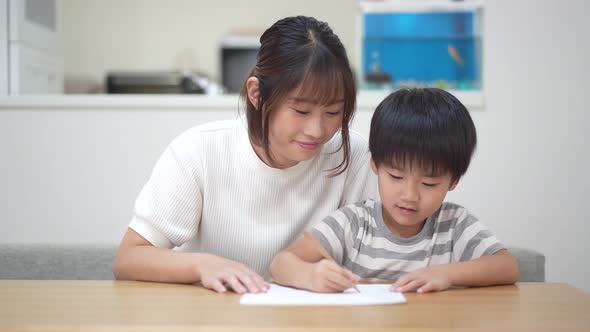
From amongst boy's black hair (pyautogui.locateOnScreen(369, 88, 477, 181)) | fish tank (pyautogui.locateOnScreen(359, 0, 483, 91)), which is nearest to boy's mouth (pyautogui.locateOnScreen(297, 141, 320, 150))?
boy's black hair (pyautogui.locateOnScreen(369, 88, 477, 181))

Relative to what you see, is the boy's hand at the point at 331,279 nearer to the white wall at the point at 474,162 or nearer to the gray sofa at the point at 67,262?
the gray sofa at the point at 67,262

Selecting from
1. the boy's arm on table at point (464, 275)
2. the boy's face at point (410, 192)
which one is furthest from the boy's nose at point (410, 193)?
the boy's arm on table at point (464, 275)

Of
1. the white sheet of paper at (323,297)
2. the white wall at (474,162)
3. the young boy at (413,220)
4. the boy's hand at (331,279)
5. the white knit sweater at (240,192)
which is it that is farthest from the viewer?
the white wall at (474,162)

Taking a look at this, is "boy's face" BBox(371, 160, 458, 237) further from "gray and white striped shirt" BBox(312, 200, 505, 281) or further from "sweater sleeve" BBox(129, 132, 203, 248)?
"sweater sleeve" BBox(129, 132, 203, 248)

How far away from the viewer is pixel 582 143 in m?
2.40

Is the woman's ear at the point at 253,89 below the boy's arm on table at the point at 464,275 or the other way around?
the other way around

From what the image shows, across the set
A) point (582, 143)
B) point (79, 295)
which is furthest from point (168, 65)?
point (79, 295)

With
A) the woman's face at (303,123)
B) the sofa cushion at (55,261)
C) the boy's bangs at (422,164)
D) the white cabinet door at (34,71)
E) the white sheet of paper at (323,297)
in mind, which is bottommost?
the sofa cushion at (55,261)

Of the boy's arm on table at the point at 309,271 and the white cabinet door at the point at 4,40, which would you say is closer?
the boy's arm on table at the point at 309,271

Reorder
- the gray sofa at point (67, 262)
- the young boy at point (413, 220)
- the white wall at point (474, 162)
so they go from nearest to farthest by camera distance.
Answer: the young boy at point (413, 220) → the gray sofa at point (67, 262) → the white wall at point (474, 162)

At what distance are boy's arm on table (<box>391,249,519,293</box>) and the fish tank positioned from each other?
127 inches

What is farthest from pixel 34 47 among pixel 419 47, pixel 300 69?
pixel 300 69

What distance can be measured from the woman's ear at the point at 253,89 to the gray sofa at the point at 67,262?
1.85ft

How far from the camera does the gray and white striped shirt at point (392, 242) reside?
4.34 ft
